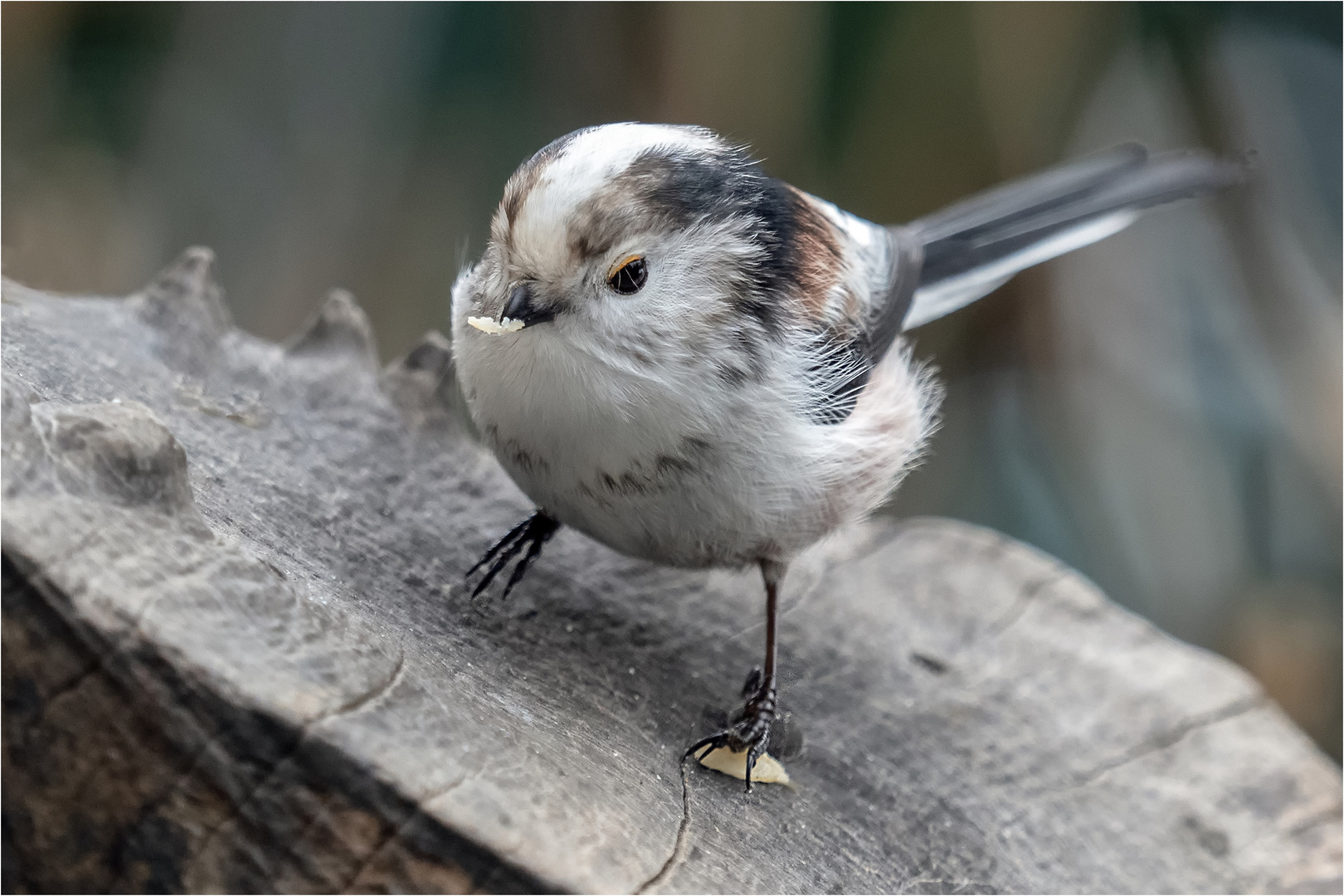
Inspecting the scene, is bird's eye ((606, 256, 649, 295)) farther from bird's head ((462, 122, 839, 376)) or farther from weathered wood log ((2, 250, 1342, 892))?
weathered wood log ((2, 250, 1342, 892))

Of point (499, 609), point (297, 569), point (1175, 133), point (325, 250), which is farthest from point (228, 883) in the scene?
point (1175, 133)

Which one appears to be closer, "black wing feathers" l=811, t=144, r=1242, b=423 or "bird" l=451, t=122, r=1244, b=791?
"bird" l=451, t=122, r=1244, b=791

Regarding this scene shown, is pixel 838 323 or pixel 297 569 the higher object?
pixel 838 323

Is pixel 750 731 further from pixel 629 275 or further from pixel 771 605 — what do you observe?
pixel 629 275

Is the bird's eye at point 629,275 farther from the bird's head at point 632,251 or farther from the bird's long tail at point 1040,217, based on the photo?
the bird's long tail at point 1040,217

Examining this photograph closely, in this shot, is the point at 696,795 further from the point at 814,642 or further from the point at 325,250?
the point at 325,250

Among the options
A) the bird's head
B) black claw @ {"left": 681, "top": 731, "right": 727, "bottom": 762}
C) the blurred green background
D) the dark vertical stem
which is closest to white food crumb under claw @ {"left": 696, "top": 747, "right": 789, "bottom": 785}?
black claw @ {"left": 681, "top": 731, "right": 727, "bottom": 762}
